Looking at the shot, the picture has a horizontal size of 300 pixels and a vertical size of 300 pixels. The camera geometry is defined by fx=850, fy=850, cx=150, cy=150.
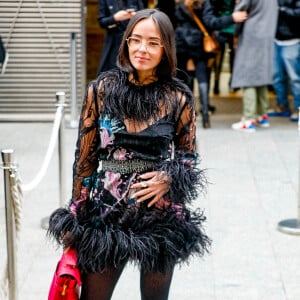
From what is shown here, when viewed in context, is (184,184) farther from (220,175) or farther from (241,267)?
(220,175)

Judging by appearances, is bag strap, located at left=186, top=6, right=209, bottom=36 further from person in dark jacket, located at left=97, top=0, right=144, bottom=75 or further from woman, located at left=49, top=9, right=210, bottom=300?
woman, located at left=49, top=9, right=210, bottom=300

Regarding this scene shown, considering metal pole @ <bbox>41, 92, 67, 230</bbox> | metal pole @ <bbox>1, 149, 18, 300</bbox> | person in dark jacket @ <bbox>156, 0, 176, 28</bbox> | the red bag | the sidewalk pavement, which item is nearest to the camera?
the red bag

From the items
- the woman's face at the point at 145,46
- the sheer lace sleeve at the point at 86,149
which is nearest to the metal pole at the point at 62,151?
the sheer lace sleeve at the point at 86,149

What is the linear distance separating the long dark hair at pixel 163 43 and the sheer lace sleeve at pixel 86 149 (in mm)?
176

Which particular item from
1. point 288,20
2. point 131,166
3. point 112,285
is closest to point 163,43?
point 131,166

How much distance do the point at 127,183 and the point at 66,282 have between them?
490 mm

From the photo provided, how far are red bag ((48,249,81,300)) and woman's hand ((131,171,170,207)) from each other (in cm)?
40

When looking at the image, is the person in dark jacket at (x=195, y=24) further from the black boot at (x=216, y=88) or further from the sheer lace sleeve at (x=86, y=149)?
the sheer lace sleeve at (x=86, y=149)

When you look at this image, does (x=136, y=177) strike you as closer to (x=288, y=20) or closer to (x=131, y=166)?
(x=131, y=166)

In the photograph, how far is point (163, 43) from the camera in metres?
3.67

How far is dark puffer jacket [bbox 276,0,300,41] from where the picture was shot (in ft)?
33.6

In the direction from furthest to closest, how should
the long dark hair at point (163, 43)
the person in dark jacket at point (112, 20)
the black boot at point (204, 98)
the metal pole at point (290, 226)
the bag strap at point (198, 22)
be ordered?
the black boot at point (204, 98), the bag strap at point (198, 22), the person in dark jacket at point (112, 20), the metal pole at point (290, 226), the long dark hair at point (163, 43)

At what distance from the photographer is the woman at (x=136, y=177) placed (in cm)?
363

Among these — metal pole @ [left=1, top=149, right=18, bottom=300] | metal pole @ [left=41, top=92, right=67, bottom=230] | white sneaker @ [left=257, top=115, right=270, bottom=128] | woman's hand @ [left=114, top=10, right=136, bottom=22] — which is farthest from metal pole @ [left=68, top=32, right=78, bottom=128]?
metal pole @ [left=1, top=149, right=18, bottom=300]
